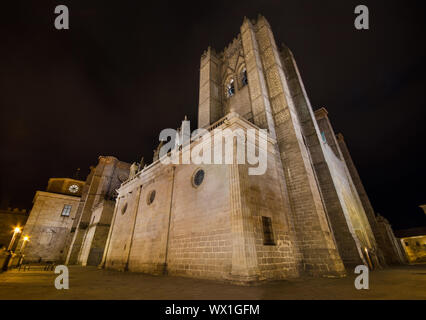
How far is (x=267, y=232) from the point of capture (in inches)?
332

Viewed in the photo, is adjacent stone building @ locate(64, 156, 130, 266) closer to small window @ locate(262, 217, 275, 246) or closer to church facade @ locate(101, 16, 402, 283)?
church facade @ locate(101, 16, 402, 283)

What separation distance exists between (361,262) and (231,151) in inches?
363

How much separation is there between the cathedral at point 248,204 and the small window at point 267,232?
0.14 ft

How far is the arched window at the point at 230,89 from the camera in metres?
18.8

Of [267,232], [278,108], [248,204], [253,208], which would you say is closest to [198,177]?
[248,204]

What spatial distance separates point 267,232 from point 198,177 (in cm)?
461

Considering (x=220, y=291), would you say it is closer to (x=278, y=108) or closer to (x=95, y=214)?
(x=278, y=108)

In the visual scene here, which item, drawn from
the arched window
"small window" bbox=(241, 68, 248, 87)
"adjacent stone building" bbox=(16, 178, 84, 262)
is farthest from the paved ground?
"adjacent stone building" bbox=(16, 178, 84, 262)

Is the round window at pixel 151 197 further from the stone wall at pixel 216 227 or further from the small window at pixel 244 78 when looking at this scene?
the small window at pixel 244 78

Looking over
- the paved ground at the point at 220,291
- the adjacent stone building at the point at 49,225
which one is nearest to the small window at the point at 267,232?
the paved ground at the point at 220,291

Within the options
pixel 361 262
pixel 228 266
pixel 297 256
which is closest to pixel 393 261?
pixel 361 262
